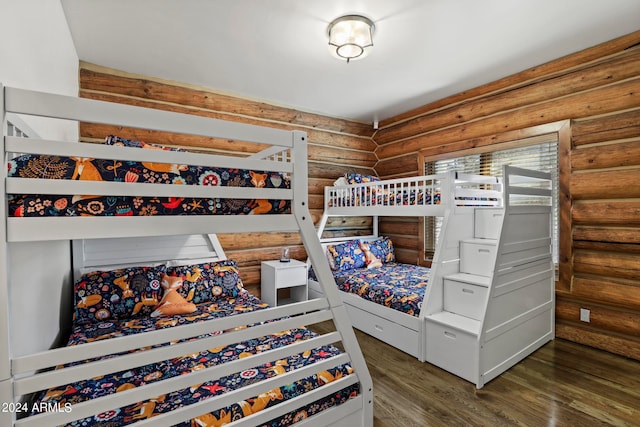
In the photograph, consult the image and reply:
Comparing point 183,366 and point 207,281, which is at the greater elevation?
point 207,281

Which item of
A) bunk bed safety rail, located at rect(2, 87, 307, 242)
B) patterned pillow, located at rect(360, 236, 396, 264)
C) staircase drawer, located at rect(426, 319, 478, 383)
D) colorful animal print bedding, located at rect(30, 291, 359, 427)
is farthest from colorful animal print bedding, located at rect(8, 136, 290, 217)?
patterned pillow, located at rect(360, 236, 396, 264)

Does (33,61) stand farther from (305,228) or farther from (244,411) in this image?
(244,411)

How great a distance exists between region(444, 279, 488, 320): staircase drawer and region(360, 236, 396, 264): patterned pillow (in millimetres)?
1424

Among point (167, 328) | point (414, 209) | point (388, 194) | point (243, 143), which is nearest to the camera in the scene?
point (167, 328)

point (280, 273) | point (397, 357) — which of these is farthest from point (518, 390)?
point (280, 273)

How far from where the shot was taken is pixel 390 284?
9.95ft

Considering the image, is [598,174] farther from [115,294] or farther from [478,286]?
[115,294]

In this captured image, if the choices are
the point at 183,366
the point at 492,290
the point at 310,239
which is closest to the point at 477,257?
the point at 492,290

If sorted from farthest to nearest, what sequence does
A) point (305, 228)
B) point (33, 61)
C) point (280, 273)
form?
1. point (280, 273)
2. point (33, 61)
3. point (305, 228)

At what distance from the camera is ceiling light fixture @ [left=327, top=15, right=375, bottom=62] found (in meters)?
2.21

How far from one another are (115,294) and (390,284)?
90.1 inches

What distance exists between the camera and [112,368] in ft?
3.15

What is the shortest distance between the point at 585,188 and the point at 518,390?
181 cm

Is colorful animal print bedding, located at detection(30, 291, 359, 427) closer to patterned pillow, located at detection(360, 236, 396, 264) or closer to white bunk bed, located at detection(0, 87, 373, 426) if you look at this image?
white bunk bed, located at detection(0, 87, 373, 426)
